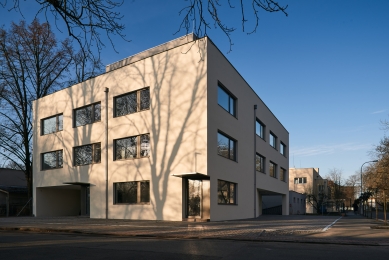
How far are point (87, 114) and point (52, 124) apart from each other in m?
5.12

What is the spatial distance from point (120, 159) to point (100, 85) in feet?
19.0

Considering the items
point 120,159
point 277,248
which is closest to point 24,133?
point 120,159

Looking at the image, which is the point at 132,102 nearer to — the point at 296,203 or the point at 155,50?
the point at 155,50

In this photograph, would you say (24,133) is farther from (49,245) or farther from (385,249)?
(385,249)

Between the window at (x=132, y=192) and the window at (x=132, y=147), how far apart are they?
5.62ft

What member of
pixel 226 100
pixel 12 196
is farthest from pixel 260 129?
pixel 12 196

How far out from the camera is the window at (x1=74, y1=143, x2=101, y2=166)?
26922mm

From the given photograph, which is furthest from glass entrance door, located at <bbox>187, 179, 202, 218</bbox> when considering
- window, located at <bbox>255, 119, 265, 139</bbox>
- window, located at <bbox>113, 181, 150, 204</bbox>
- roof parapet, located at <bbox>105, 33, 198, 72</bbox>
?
window, located at <bbox>255, 119, 265, 139</bbox>

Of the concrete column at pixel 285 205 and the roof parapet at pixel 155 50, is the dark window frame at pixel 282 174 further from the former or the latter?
the roof parapet at pixel 155 50

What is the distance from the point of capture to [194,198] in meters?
21.5

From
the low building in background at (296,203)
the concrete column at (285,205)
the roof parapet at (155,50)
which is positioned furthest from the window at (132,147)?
the low building in background at (296,203)

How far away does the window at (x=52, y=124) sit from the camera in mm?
30780

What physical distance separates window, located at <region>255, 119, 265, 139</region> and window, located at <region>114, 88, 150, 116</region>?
10.7m

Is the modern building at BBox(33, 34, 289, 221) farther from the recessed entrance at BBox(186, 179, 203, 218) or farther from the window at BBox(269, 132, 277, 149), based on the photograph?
the window at BBox(269, 132, 277, 149)
